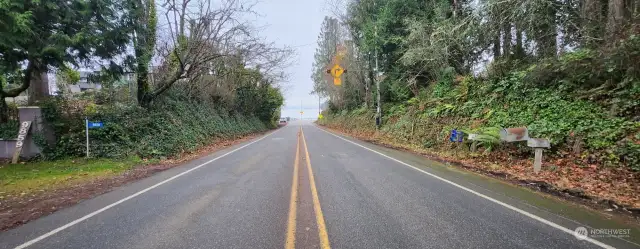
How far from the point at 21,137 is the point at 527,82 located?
1691 cm

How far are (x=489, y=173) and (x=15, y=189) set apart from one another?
1118cm

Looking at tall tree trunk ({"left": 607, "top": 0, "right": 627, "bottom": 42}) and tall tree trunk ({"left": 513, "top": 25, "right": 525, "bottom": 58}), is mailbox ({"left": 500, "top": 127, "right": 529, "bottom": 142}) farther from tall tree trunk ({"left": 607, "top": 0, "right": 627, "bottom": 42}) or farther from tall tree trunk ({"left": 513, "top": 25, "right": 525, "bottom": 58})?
tall tree trunk ({"left": 513, "top": 25, "right": 525, "bottom": 58})

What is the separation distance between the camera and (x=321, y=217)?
447cm

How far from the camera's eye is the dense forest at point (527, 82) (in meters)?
7.36

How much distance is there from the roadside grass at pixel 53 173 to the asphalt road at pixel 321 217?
211 cm

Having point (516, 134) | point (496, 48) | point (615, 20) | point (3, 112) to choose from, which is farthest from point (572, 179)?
point (3, 112)

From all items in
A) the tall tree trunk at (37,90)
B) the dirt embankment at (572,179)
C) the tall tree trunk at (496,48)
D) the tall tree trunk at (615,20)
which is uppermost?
the tall tree trunk at (496,48)

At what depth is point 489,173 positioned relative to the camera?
7.97 meters

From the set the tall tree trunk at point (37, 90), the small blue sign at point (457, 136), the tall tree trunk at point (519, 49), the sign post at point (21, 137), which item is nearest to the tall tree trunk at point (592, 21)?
the tall tree trunk at point (519, 49)

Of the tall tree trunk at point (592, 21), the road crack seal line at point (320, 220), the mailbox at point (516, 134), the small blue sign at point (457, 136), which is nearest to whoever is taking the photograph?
the road crack seal line at point (320, 220)

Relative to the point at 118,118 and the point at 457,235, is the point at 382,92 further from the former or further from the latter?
the point at 457,235

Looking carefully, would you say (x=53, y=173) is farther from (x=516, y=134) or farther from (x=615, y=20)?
(x=615, y=20)

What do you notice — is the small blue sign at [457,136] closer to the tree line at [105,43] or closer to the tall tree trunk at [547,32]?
the tall tree trunk at [547,32]

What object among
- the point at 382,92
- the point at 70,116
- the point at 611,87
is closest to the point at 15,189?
the point at 70,116
